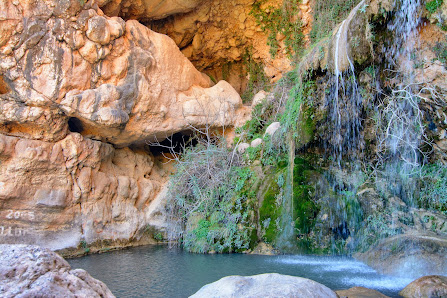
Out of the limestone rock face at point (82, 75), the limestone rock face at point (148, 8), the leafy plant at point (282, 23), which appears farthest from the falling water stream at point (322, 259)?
the limestone rock face at point (148, 8)

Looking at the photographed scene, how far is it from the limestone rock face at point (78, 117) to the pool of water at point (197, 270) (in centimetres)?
Result: 156

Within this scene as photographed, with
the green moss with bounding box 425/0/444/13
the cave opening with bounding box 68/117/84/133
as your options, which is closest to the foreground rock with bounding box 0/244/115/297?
the green moss with bounding box 425/0/444/13

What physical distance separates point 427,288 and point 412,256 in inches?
71.3

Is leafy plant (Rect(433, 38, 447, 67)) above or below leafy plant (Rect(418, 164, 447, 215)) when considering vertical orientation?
above

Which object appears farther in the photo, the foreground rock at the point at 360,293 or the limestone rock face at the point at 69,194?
the limestone rock face at the point at 69,194

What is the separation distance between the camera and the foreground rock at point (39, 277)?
7.05 ft

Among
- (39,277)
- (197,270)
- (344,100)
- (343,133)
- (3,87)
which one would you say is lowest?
(197,270)

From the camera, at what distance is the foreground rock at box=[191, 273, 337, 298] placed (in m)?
3.21

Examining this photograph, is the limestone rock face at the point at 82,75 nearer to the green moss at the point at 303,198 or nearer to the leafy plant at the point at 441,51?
the green moss at the point at 303,198

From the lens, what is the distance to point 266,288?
131 inches

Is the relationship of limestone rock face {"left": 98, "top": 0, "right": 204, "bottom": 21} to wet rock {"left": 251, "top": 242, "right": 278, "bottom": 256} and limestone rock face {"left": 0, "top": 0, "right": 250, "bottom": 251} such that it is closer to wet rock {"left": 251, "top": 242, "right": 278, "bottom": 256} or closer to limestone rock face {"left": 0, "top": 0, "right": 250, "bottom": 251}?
limestone rock face {"left": 0, "top": 0, "right": 250, "bottom": 251}

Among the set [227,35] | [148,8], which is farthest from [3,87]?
[227,35]

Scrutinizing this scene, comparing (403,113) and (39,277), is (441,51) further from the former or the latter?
(39,277)

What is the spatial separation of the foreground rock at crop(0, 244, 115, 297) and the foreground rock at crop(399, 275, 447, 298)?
4120 mm
